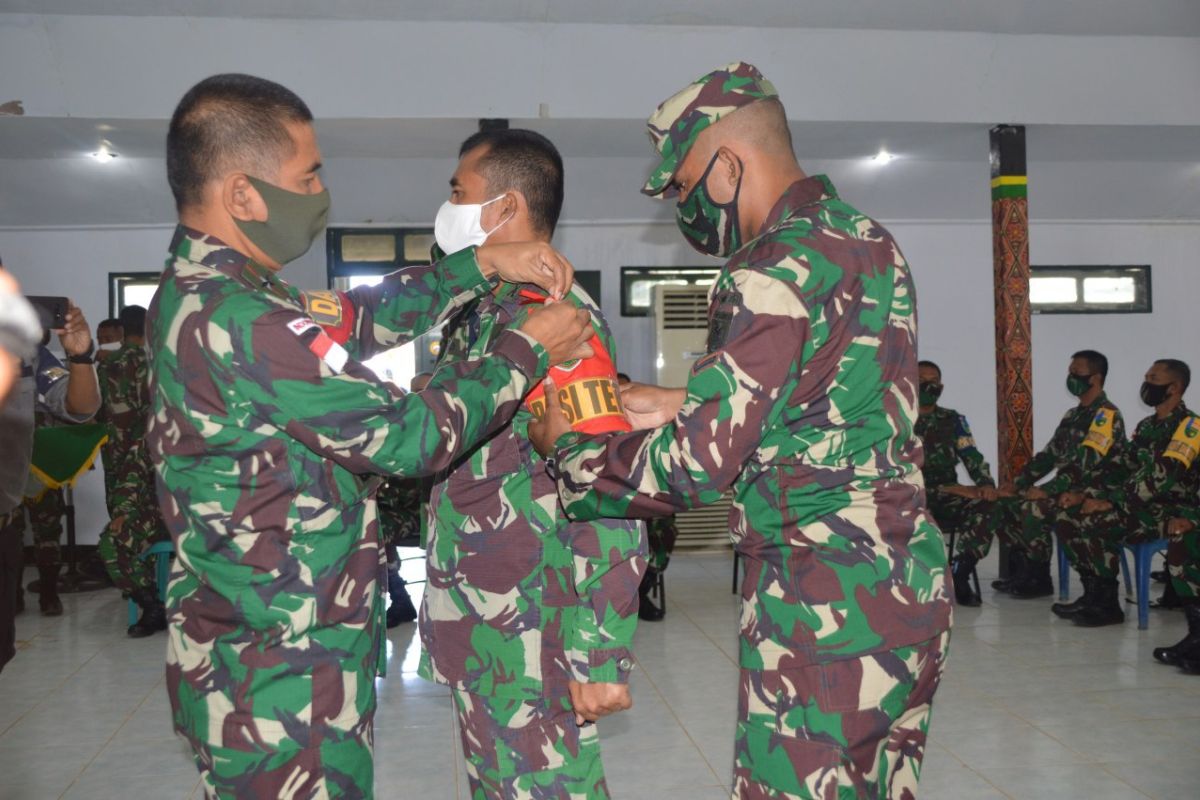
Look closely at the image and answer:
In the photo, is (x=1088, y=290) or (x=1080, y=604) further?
(x=1088, y=290)

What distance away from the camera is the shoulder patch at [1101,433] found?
231 inches

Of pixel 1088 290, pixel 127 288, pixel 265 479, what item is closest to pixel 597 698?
pixel 265 479

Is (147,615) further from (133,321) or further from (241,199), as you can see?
(241,199)

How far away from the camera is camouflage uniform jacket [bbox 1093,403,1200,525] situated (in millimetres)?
5461

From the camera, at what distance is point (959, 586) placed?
6.05 m

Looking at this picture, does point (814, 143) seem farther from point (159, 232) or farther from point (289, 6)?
point (159, 232)

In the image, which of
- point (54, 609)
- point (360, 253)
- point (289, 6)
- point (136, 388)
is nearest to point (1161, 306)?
point (360, 253)

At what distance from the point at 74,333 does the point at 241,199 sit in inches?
50.5

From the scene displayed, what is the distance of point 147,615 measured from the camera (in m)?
5.59

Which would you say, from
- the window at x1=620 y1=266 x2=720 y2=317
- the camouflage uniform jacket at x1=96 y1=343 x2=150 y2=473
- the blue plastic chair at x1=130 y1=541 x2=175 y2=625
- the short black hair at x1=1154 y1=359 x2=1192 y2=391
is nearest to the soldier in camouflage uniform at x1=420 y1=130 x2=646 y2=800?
the blue plastic chair at x1=130 y1=541 x2=175 y2=625

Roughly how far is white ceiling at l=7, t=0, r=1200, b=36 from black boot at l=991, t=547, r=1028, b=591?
319 cm

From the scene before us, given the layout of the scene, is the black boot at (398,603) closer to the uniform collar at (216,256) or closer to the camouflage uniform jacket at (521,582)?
the camouflage uniform jacket at (521,582)

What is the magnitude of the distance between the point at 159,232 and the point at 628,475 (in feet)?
25.2

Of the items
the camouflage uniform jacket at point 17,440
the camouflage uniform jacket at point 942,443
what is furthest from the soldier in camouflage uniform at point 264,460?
the camouflage uniform jacket at point 942,443
